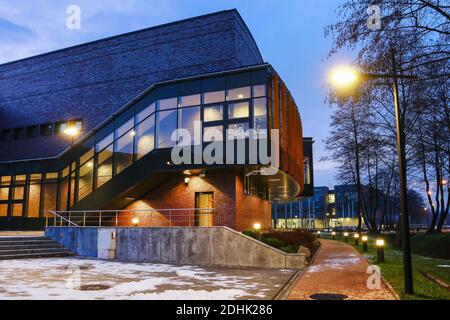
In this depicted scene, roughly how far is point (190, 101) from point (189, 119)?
43.3 inches

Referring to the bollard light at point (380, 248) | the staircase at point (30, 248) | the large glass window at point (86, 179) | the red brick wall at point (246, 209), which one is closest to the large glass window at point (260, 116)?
the red brick wall at point (246, 209)

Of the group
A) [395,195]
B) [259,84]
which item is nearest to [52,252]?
[259,84]

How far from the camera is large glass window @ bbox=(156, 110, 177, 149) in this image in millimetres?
22578

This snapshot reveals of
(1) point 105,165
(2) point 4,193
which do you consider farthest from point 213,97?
(2) point 4,193

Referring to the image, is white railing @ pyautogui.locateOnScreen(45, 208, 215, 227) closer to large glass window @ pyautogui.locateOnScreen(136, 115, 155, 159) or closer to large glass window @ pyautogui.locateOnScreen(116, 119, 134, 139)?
large glass window @ pyautogui.locateOnScreen(136, 115, 155, 159)

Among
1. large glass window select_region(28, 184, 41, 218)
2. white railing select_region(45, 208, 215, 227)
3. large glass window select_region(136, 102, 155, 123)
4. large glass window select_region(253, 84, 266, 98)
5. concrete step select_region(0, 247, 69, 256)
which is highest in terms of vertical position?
large glass window select_region(253, 84, 266, 98)

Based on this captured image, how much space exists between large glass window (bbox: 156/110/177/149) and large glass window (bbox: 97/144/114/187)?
3915 millimetres

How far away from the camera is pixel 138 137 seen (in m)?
23.9

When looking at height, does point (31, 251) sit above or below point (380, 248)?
below

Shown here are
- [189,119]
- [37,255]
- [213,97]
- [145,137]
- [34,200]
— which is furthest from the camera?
[34,200]

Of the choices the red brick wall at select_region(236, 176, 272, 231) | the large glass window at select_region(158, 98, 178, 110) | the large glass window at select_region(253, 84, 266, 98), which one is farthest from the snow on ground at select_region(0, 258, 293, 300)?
the large glass window at select_region(158, 98, 178, 110)

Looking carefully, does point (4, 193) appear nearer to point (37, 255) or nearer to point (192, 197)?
point (37, 255)

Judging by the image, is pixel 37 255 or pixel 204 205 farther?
pixel 204 205

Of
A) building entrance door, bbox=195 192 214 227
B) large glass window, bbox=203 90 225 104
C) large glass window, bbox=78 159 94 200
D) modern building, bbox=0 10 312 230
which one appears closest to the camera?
modern building, bbox=0 10 312 230
